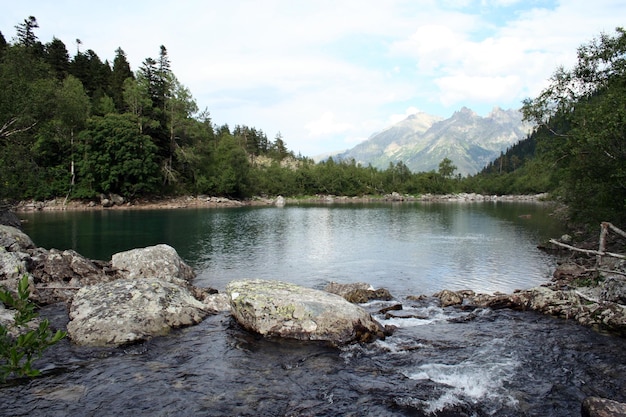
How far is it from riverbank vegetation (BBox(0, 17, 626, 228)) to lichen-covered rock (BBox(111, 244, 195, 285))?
18260mm

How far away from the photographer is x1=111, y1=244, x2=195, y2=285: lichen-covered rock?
24.7 m

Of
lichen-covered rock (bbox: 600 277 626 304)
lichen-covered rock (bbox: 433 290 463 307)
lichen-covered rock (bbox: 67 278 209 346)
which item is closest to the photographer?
lichen-covered rock (bbox: 67 278 209 346)

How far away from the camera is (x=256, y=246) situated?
40344 millimetres

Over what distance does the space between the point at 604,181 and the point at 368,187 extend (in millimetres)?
157597

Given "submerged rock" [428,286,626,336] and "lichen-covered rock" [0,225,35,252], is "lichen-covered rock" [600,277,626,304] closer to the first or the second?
"submerged rock" [428,286,626,336]

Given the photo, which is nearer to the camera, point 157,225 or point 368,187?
point 157,225

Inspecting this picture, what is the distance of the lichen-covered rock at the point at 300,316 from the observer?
14.5m

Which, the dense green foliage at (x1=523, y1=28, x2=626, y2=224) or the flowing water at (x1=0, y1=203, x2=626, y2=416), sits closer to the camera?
the flowing water at (x1=0, y1=203, x2=626, y2=416)

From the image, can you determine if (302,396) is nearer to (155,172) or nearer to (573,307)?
(573,307)

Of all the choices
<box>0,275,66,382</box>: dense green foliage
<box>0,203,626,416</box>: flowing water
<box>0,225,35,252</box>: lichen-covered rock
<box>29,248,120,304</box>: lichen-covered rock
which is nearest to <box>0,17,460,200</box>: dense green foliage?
<box>0,225,35,252</box>: lichen-covered rock

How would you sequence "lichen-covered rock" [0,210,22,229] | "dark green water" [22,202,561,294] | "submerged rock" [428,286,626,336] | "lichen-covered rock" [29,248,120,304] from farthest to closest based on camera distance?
1. "lichen-covered rock" [0,210,22,229]
2. "dark green water" [22,202,561,294]
3. "lichen-covered rock" [29,248,120,304]
4. "submerged rock" [428,286,626,336]

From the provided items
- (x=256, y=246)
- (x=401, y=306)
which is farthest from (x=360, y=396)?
(x=256, y=246)

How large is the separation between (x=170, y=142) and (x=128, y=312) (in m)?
94.7

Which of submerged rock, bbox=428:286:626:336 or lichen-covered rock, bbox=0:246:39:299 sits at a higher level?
lichen-covered rock, bbox=0:246:39:299
